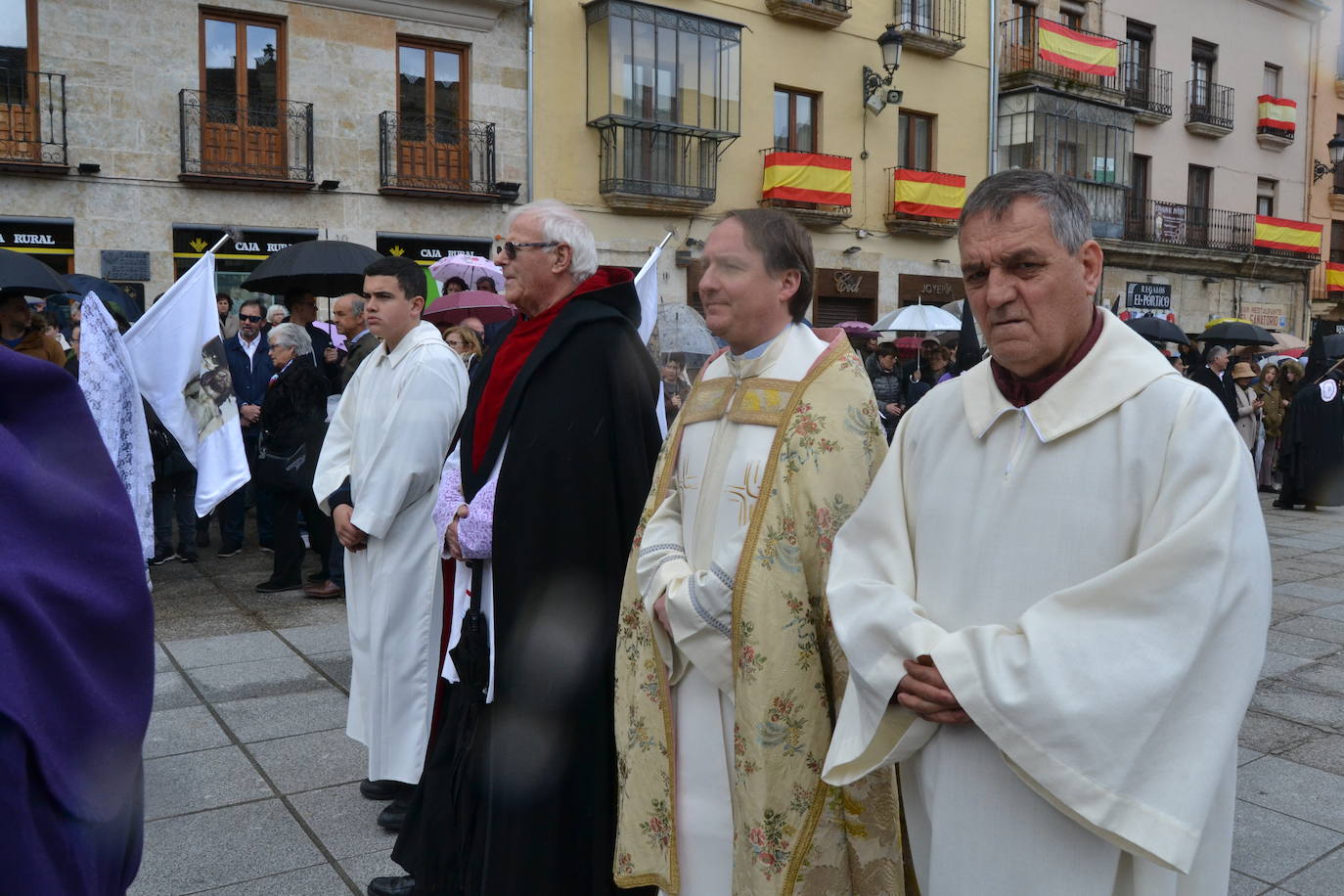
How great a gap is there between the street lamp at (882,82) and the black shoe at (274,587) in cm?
1705

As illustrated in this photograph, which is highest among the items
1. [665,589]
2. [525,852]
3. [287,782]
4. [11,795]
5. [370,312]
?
[370,312]

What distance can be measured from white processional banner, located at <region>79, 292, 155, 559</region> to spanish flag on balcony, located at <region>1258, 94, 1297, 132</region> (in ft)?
103

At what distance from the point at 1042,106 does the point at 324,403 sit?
2046 cm

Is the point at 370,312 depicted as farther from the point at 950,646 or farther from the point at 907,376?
the point at 907,376

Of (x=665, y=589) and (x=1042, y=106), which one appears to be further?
(x=1042, y=106)

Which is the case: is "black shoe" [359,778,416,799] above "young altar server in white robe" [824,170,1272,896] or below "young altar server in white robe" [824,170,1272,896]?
below

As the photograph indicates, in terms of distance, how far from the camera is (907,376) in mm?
13086

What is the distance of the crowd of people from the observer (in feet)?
5.72

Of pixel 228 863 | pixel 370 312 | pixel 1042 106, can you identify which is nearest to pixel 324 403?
pixel 370 312

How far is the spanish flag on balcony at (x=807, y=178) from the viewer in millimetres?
20406

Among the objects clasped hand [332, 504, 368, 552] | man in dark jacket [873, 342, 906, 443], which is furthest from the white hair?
man in dark jacket [873, 342, 906, 443]

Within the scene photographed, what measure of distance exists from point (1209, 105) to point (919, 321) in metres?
18.6

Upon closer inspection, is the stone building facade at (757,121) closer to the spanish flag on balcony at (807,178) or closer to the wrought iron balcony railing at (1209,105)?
the spanish flag on balcony at (807,178)

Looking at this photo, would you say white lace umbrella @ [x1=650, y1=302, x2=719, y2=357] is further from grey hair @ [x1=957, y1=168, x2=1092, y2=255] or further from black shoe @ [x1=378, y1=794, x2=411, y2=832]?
grey hair @ [x1=957, y1=168, x2=1092, y2=255]
